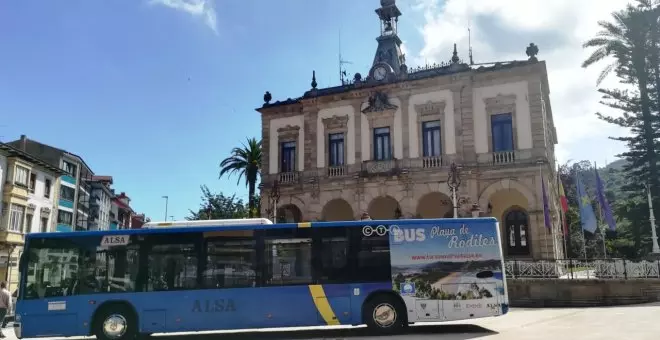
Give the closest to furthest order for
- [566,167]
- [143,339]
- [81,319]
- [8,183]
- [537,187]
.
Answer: [81,319] → [143,339] → [537,187] → [8,183] → [566,167]

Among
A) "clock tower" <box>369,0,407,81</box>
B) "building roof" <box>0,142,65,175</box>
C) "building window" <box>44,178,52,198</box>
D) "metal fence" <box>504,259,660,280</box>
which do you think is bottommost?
"metal fence" <box>504,259,660,280</box>

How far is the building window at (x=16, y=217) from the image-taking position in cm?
3616

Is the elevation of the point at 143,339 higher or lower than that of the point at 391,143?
lower

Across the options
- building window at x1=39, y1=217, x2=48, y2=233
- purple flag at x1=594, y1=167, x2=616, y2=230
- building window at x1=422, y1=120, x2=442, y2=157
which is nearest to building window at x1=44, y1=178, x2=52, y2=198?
building window at x1=39, y1=217, x2=48, y2=233

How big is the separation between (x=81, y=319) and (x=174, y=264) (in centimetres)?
243

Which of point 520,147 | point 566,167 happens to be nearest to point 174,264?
point 520,147

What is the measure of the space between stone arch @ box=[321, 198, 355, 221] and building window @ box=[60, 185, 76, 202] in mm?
30094

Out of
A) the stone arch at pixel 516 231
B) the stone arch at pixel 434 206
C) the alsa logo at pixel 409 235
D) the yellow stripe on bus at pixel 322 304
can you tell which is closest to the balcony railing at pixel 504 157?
the stone arch at pixel 516 231

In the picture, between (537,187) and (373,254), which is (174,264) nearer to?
(373,254)

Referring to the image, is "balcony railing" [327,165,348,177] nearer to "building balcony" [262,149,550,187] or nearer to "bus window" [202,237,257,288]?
"building balcony" [262,149,550,187]

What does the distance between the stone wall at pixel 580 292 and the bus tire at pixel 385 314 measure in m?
9.77

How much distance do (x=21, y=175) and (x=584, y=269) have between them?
38205mm

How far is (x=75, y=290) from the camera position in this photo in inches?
461

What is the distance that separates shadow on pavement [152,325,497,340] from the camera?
37.8ft
